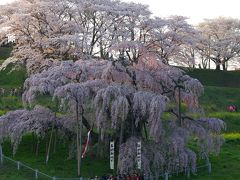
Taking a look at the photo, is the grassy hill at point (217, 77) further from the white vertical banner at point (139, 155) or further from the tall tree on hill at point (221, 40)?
the white vertical banner at point (139, 155)

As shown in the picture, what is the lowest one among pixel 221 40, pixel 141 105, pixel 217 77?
pixel 141 105

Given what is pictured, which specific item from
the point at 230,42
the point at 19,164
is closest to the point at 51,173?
the point at 19,164

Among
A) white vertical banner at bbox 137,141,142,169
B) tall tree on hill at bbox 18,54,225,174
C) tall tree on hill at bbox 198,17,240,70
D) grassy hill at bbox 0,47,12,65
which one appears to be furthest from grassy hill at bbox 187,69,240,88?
white vertical banner at bbox 137,141,142,169

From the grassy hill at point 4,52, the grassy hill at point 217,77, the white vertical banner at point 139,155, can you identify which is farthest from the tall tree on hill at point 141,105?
the grassy hill at point 217,77

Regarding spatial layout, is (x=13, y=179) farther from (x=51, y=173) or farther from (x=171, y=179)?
(x=171, y=179)

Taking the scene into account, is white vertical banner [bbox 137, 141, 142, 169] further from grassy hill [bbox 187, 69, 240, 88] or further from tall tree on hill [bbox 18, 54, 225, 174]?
grassy hill [bbox 187, 69, 240, 88]

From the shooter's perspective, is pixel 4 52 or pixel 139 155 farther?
pixel 4 52

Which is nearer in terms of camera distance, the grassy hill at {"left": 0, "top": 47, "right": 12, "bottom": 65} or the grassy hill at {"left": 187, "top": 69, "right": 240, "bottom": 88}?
the grassy hill at {"left": 0, "top": 47, "right": 12, "bottom": 65}

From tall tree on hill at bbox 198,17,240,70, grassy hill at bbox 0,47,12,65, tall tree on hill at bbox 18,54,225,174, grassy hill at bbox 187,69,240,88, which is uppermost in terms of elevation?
tall tree on hill at bbox 198,17,240,70

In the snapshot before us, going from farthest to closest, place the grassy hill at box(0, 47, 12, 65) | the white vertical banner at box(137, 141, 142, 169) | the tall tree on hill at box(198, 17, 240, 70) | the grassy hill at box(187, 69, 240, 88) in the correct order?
the tall tree on hill at box(198, 17, 240, 70)
the grassy hill at box(187, 69, 240, 88)
the grassy hill at box(0, 47, 12, 65)
the white vertical banner at box(137, 141, 142, 169)

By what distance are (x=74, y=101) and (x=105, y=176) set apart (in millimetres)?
5023

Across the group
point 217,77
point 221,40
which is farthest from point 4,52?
point 221,40

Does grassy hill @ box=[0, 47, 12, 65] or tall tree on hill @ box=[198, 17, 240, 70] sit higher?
tall tree on hill @ box=[198, 17, 240, 70]

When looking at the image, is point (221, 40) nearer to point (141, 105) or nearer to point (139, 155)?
point (141, 105)
